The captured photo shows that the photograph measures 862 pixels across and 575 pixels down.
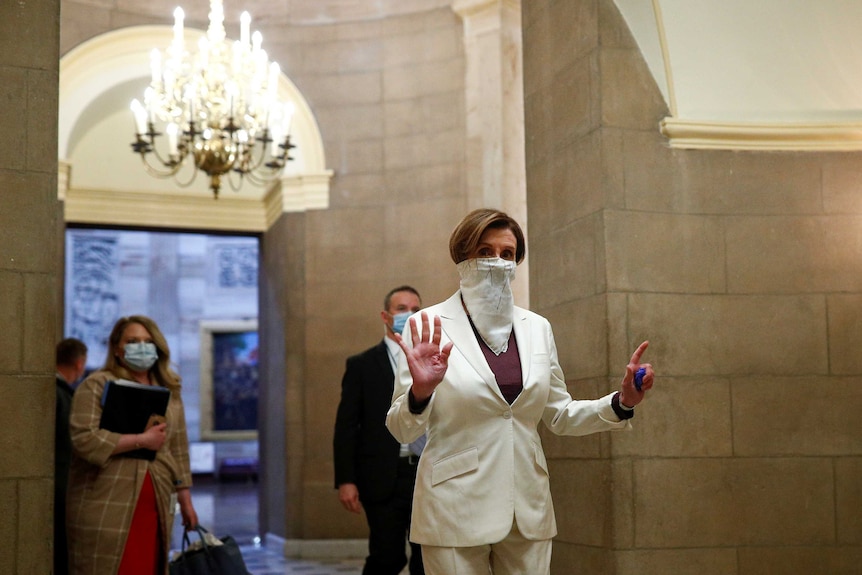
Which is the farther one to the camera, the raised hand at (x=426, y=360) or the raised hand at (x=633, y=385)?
the raised hand at (x=633, y=385)

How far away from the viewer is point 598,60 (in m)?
5.33

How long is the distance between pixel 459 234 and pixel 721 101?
252 cm

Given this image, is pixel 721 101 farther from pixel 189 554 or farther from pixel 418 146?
pixel 418 146

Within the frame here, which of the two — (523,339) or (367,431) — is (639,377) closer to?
(523,339)

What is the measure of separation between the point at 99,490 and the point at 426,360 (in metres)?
2.80

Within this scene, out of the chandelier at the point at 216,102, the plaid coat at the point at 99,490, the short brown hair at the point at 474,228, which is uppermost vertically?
the chandelier at the point at 216,102

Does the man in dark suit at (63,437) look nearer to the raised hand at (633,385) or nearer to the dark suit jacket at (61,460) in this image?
the dark suit jacket at (61,460)

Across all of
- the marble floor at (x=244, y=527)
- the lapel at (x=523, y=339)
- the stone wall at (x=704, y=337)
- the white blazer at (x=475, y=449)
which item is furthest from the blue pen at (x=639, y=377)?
the marble floor at (x=244, y=527)

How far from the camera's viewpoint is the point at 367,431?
5.89 metres

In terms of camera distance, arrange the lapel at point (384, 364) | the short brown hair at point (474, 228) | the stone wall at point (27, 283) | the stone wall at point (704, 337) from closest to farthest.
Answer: the short brown hair at point (474, 228) → the stone wall at point (27, 283) → the stone wall at point (704, 337) → the lapel at point (384, 364)

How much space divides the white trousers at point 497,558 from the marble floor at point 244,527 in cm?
591

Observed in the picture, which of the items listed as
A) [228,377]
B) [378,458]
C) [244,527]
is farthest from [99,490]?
[228,377]

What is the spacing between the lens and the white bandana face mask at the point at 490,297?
3.43 meters

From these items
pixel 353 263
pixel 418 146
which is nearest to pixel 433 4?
pixel 418 146
